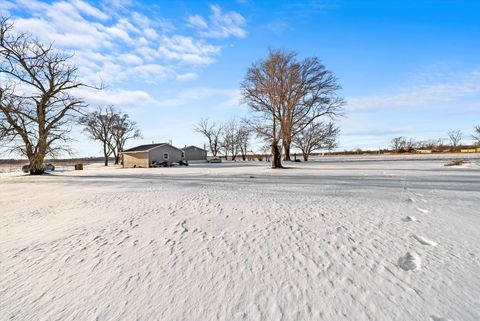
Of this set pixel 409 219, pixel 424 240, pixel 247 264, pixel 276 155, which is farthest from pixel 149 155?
pixel 424 240

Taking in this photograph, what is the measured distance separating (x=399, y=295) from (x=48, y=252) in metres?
5.65

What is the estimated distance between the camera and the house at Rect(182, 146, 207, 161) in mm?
50500

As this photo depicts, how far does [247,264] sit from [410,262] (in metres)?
2.48

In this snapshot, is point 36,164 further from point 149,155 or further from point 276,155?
point 276,155

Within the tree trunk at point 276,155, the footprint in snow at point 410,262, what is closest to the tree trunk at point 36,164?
the tree trunk at point 276,155

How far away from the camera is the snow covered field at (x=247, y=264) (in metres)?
2.63

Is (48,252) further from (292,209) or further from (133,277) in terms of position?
(292,209)

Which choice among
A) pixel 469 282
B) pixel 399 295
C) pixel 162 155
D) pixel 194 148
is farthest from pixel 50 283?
pixel 194 148

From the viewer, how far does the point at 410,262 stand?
3.42 meters

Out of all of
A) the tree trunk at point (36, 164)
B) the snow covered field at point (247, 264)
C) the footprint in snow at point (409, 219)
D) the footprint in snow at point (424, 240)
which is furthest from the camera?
the tree trunk at point (36, 164)

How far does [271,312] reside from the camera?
2.54 m

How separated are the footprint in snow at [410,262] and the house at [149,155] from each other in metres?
33.8

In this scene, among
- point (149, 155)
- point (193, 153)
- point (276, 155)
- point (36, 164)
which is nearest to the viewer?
point (36, 164)

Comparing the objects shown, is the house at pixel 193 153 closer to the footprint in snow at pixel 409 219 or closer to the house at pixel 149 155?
the house at pixel 149 155
